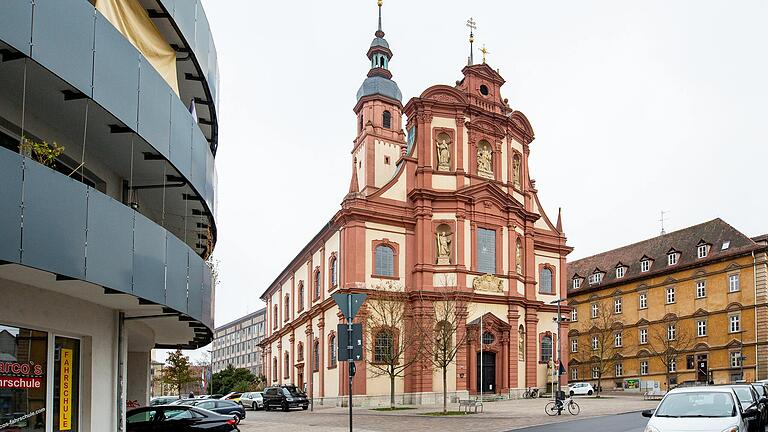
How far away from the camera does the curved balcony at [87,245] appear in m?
8.58

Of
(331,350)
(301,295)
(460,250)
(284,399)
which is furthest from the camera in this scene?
(301,295)

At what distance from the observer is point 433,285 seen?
163 feet

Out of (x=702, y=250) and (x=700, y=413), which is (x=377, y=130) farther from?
(x=700, y=413)

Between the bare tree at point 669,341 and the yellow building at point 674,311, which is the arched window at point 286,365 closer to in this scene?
the yellow building at point 674,311

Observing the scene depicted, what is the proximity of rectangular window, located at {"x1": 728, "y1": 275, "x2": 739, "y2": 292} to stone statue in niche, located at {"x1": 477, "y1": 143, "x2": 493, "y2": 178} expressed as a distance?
21.6 meters

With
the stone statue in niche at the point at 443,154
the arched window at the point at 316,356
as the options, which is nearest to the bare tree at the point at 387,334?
the stone statue in niche at the point at 443,154

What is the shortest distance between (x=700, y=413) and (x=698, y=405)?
0.33m

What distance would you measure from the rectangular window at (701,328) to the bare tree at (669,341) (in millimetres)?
704

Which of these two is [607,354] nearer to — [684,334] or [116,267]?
[684,334]

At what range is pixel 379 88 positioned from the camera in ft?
206

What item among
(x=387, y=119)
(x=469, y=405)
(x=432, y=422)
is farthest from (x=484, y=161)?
(x=432, y=422)

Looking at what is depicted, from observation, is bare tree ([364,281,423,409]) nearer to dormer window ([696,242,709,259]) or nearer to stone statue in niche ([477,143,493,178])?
stone statue in niche ([477,143,493,178])

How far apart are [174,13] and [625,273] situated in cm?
6364

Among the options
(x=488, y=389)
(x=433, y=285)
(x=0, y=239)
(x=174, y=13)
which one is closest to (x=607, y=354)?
(x=488, y=389)
